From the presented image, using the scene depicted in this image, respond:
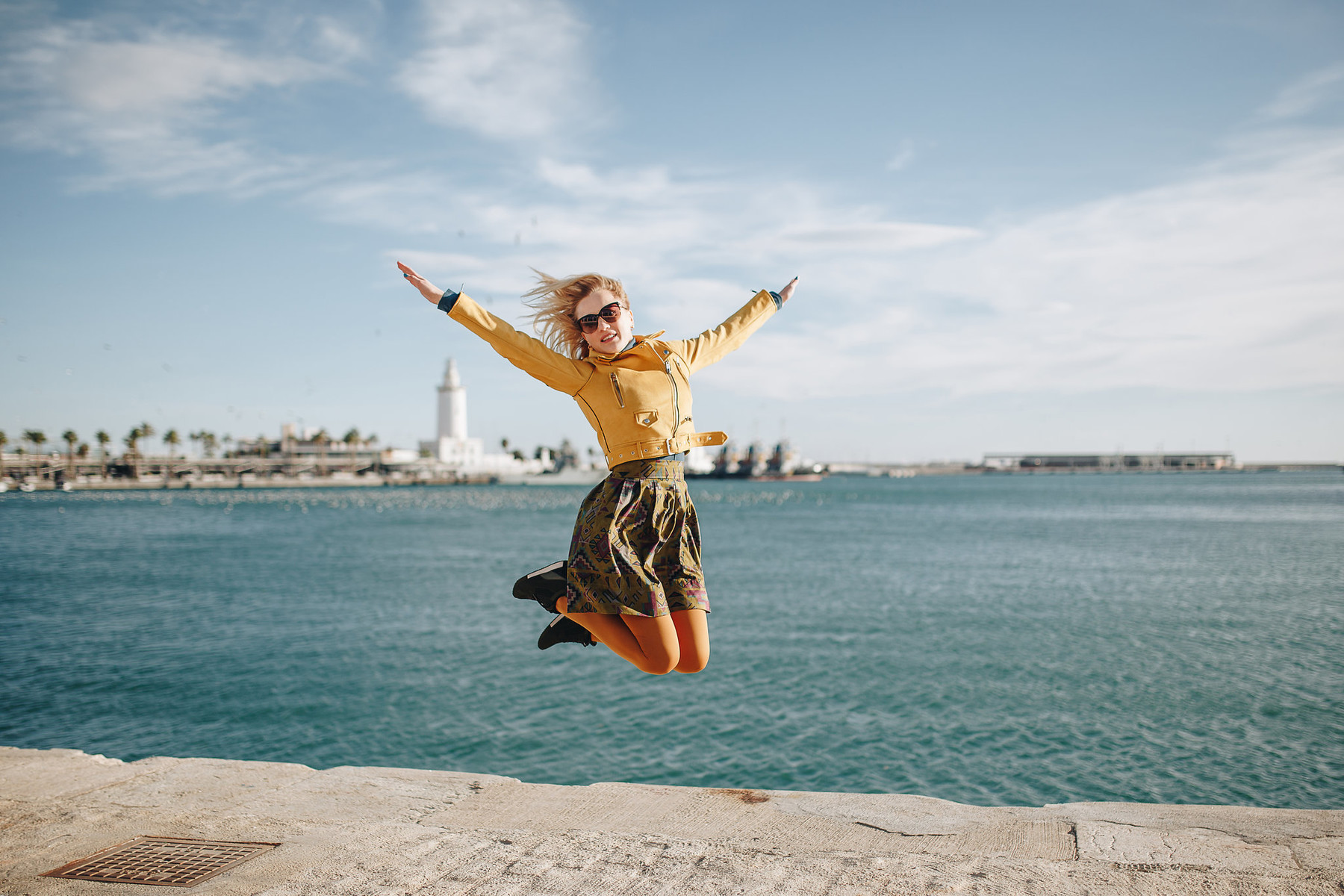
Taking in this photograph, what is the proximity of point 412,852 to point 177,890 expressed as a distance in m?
1.37

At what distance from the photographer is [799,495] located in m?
146

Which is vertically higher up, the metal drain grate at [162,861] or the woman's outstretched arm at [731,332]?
the woman's outstretched arm at [731,332]

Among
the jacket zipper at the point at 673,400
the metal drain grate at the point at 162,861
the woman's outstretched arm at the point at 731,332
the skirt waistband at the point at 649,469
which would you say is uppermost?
the woman's outstretched arm at the point at 731,332

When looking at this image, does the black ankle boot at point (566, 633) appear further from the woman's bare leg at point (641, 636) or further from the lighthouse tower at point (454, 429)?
the lighthouse tower at point (454, 429)

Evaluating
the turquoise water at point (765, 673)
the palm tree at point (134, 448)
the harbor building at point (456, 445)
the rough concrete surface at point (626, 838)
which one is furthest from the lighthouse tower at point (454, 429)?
the rough concrete surface at point (626, 838)

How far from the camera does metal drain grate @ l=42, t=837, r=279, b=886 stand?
5367 mm

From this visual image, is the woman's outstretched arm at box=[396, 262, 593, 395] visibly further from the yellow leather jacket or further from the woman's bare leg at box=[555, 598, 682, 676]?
the woman's bare leg at box=[555, 598, 682, 676]

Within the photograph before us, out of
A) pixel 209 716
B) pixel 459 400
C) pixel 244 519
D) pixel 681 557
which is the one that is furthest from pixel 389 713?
pixel 459 400

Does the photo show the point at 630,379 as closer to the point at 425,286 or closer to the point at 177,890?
the point at 425,286

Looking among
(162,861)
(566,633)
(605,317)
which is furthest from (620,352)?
(162,861)

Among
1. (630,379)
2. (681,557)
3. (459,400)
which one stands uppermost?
(459,400)

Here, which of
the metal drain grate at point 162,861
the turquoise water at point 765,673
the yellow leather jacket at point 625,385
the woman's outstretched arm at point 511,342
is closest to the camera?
the woman's outstretched arm at point 511,342

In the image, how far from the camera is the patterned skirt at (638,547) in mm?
3777

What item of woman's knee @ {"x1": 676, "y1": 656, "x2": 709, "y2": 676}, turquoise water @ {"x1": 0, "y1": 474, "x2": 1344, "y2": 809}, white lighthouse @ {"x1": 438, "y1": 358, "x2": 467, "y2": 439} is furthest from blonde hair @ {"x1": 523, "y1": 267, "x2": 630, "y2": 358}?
white lighthouse @ {"x1": 438, "y1": 358, "x2": 467, "y2": 439}
